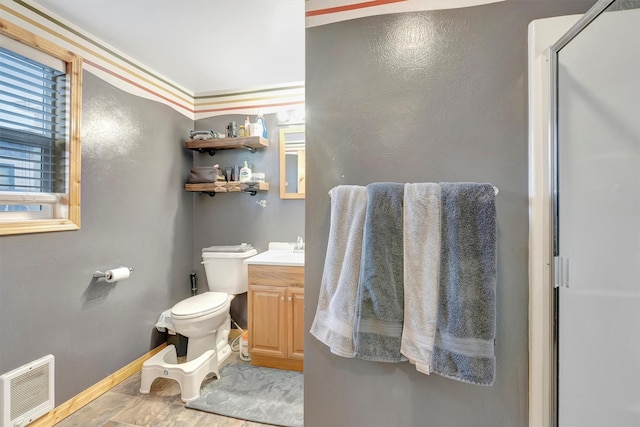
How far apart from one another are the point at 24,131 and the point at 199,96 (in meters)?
1.38

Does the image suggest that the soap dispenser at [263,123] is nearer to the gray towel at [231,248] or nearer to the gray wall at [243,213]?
the gray wall at [243,213]

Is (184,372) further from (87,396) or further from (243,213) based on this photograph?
(243,213)

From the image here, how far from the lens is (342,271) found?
0.95 metres

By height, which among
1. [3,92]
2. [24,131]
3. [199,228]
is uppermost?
[3,92]

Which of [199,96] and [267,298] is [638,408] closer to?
[267,298]

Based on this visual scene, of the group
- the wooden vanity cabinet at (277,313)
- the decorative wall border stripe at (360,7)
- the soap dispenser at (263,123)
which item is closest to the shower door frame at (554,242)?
the decorative wall border stripe at (360,7)

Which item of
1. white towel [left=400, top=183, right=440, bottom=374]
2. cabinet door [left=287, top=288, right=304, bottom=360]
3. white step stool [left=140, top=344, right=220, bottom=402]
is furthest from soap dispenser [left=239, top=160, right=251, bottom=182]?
white towel [left=400, top=183, right=440, bottom=374]

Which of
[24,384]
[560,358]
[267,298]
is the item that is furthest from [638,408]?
[24,384]

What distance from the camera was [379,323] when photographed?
35.9 inches

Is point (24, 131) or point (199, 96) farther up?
point (199, 96)

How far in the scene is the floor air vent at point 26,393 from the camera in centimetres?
128

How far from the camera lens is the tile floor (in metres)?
→ 1.52

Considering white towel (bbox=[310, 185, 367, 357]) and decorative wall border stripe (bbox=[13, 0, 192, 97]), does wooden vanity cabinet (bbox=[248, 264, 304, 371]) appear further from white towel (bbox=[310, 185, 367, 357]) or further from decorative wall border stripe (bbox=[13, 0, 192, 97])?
decorative wall border stripe (bbox=[13, 0, 192, 97])

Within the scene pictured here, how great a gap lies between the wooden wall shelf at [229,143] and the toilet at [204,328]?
90 cm
